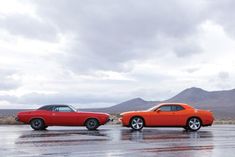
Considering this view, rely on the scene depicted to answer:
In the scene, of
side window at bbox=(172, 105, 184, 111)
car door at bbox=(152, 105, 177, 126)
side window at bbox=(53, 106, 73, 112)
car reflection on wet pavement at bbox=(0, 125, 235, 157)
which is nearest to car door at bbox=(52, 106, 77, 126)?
side window at bbox=(53, 106, 73, 112)

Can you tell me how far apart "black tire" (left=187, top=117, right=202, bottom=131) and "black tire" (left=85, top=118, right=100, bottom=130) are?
14.5 ft

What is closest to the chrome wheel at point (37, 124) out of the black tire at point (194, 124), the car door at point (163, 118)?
the car door at point (163, 118)

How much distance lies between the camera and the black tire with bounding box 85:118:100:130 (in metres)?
22.8

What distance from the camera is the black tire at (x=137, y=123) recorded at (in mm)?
22453

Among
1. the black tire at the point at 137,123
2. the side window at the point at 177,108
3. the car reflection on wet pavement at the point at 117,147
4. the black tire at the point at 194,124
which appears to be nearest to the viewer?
the car reflection on wet pavement at the point at 117,147

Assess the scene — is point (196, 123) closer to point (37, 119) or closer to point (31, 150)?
point (37, 119)

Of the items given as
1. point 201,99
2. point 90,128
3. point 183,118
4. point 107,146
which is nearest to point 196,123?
point 183,118

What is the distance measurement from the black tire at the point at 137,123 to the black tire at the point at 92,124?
5.67ft

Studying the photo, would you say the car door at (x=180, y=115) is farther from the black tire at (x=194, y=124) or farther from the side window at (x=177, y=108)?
the black tire at (x=194, y=124)

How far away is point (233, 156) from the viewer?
41.2 ft

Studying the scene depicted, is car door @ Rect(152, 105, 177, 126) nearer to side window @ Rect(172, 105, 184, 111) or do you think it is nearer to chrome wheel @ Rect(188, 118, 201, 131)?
side window @ Rect(172, 105, 184, 111)

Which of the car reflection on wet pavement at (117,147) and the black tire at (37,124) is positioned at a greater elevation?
the black tire at (37,124)

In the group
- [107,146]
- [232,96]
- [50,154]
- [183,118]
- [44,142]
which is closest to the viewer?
[50,154]

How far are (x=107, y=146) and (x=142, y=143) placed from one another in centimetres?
154
